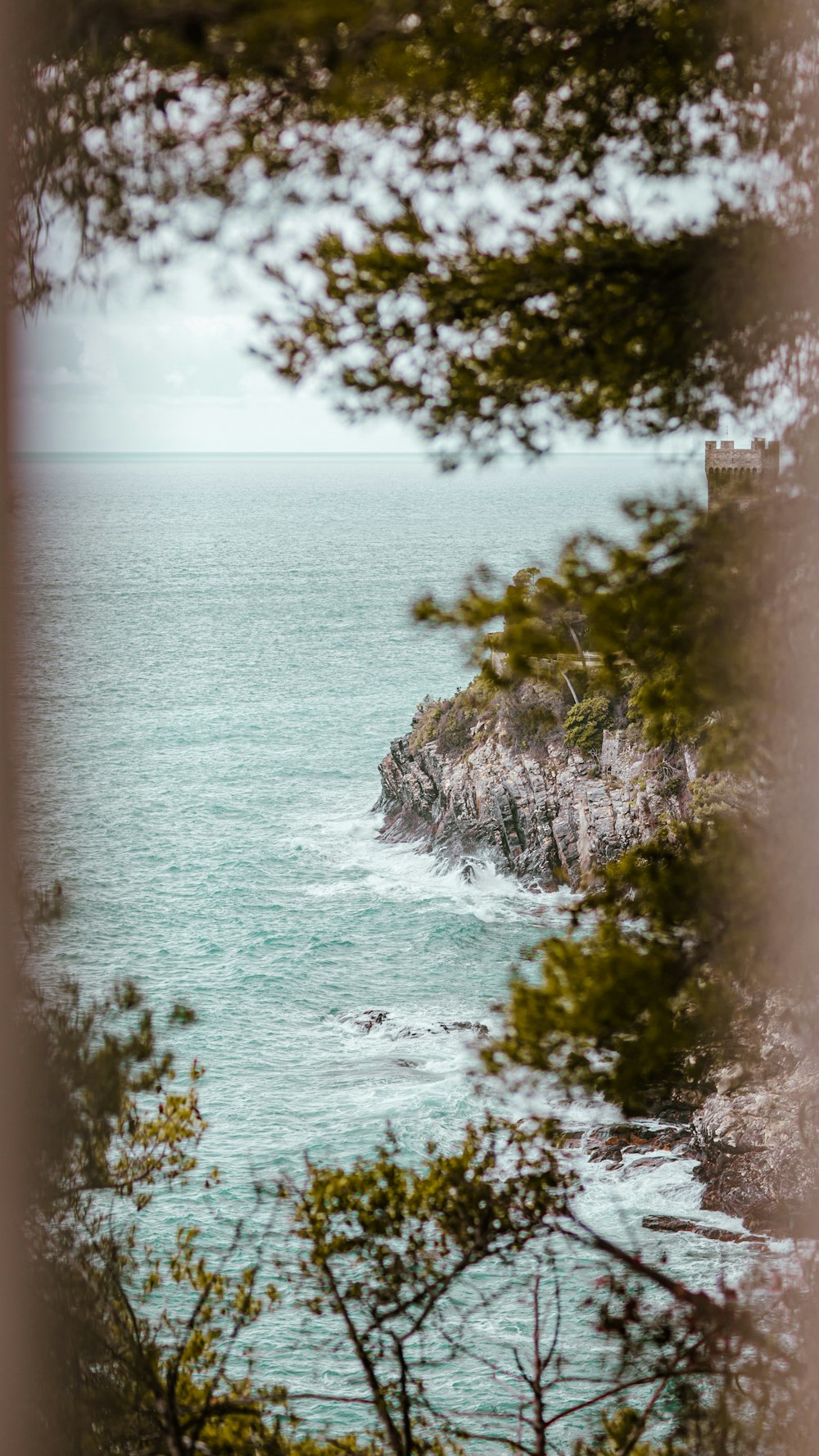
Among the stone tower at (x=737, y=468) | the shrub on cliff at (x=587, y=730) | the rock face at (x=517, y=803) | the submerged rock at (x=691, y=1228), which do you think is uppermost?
the stone tower at (x=737, y=468)

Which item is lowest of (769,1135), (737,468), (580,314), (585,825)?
(769,1135)

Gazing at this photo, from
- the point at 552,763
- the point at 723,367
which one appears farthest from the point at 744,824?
the point at 552,763

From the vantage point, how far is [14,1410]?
2002 millimetres

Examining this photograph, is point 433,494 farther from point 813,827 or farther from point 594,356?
point 813,827

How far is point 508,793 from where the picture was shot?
10414mm

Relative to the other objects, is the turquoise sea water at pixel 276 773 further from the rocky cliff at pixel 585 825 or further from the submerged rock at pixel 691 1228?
the rocky cliff at pixel 585 825

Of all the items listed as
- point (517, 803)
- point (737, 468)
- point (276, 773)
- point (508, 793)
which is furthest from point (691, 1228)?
point (276, 773)

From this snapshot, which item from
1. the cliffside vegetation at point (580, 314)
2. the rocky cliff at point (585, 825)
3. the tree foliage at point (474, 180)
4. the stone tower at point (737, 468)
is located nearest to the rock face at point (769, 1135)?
the rocky cliff at point (585, 825)

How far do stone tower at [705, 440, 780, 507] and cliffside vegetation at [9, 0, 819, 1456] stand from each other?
0.07 m

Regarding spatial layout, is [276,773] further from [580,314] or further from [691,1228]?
[580,314]

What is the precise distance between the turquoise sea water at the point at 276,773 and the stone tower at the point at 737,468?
0.05 metres

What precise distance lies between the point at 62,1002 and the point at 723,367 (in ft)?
5.23

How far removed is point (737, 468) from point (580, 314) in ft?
1.18

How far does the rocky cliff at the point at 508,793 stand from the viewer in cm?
827
